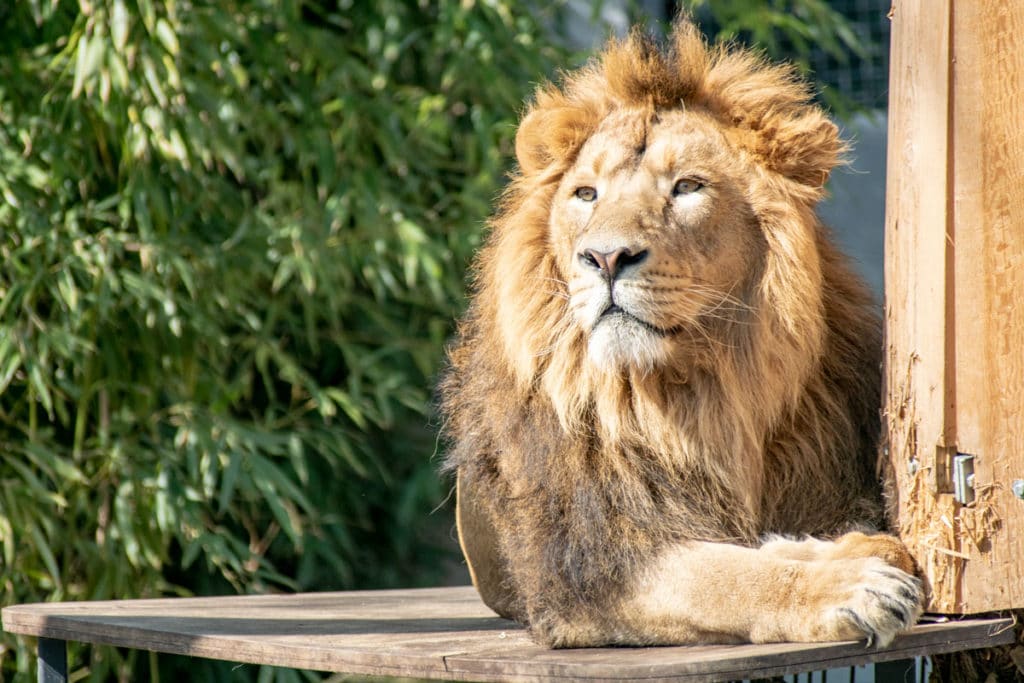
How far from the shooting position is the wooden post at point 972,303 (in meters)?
2.17

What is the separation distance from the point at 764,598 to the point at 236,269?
2746 mm

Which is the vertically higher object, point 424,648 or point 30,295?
point 30,295

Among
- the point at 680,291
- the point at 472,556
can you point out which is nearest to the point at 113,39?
the point at 472,556

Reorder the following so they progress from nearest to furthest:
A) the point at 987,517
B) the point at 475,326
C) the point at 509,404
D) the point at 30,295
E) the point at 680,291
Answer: the point at 987,517, the point at 680,291, the point at 509,404, the point at 475,326, the point at 30,295

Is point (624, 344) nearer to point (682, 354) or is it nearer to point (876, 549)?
point (682, 354)

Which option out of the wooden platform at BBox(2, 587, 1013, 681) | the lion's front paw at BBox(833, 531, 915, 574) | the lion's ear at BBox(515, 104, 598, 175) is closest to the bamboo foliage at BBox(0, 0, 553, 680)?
the wooden platform at BBox(2, 587, 1013, 681)

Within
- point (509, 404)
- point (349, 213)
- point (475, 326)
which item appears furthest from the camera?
point (349, 213)

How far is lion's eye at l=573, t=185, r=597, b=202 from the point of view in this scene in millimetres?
2540

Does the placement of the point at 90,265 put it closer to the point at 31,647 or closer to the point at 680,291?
the point at 31,647

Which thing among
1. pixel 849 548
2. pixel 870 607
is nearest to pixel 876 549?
pixel 849 548

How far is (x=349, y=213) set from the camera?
4.68m

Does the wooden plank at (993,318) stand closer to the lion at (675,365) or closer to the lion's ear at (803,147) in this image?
the lion at (675,365)

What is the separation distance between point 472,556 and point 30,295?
1.76m

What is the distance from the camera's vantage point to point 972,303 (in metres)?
2.18
